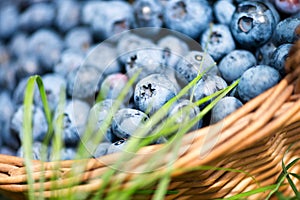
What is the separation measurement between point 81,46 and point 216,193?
18.0 inches

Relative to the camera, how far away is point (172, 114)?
0.91 meters

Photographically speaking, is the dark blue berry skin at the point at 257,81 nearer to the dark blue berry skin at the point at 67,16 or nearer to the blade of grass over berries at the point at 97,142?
the blade of grass over berries at the point at 97,142

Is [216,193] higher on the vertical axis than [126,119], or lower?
lower

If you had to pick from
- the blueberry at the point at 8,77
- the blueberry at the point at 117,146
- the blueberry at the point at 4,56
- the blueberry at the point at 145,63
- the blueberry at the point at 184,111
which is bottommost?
the blueberry at the point at 117,146

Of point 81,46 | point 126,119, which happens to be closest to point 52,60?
point 81,46

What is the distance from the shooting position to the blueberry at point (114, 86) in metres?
1.03

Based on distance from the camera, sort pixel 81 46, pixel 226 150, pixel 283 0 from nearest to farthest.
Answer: pixel 226 150 → pixel 283 0 → pixel 81 46

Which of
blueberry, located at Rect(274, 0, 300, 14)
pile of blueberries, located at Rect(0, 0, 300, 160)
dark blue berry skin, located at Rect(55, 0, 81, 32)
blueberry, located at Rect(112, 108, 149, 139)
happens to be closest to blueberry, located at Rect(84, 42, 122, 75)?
pile of blueberries, located at Rect(0, 0, 300, 160)

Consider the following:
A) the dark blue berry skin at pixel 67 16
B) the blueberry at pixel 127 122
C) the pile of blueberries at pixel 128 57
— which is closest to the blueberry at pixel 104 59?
the pile of blueberries at pixel 128 57

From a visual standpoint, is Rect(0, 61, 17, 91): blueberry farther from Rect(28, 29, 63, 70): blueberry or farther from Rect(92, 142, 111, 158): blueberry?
Rect(92, 142, 111, 158): blueberry

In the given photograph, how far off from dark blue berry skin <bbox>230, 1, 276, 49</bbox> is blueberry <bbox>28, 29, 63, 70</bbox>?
39 cm

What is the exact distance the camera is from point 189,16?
1126 mm

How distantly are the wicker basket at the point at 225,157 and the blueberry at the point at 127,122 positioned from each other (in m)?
0.08

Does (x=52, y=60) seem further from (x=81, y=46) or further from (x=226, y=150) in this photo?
(x=226, y=150)
